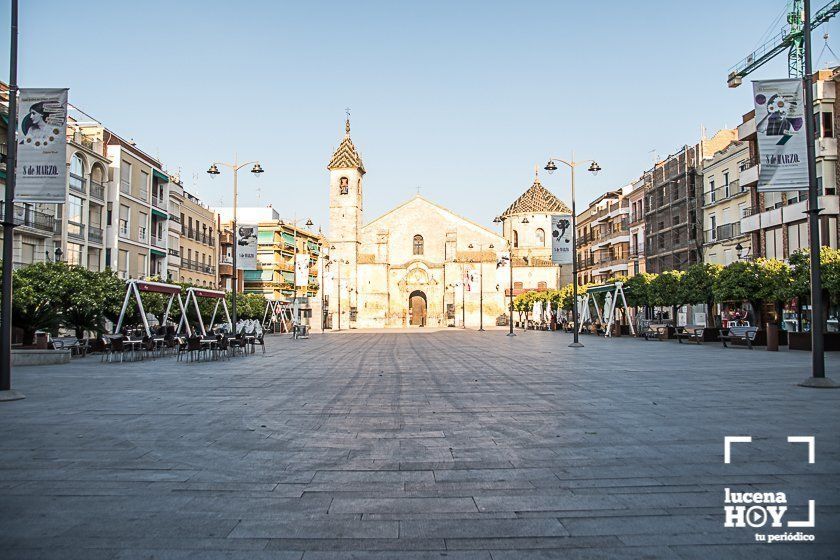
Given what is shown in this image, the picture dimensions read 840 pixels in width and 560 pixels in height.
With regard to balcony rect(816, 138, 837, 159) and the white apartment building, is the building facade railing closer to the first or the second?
the white apartment building

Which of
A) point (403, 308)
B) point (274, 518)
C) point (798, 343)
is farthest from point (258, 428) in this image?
point (403, 308)

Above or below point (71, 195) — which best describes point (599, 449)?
below

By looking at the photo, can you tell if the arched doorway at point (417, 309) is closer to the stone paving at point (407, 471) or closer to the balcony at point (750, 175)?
the balcony at point (750, 175)

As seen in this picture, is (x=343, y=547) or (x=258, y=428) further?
(x=258, y=428)

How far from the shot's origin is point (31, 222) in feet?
108

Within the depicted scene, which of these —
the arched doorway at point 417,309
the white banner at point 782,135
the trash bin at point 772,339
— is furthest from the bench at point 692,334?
the arched doorway at point 417,309

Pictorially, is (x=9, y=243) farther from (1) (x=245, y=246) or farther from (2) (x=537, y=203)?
(2) (x=537, y=203)

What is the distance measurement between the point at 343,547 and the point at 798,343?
22743 millimetres

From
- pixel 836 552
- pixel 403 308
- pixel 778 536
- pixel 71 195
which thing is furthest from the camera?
pixel 403 308

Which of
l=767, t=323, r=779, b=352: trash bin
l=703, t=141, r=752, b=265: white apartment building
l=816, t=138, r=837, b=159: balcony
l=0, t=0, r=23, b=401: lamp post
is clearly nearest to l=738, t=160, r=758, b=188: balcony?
l=703, t=141, r=752, b=265: white apartment building

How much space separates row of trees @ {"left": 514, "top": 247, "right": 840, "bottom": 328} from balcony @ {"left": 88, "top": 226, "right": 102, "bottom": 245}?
31.7 m

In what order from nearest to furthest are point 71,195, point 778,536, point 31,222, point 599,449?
point 778,536, point 599,449, point 31,222, point 71,195

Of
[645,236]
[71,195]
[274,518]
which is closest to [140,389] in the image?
[274,518]

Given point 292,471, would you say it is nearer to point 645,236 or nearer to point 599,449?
point 599,449
